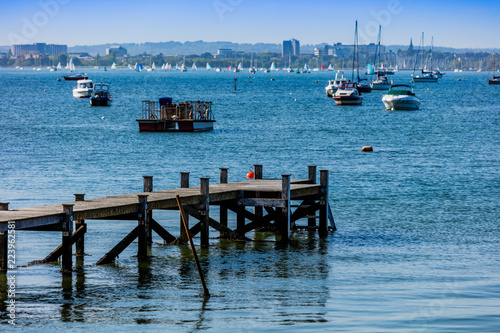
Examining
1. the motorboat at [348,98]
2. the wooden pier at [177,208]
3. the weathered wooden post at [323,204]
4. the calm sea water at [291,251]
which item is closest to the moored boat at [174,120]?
the calm sea water at [291,251]

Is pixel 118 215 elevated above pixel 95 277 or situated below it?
above

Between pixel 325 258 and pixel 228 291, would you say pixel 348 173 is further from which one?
pixel 228 291

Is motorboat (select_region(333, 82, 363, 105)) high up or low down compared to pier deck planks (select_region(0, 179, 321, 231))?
up

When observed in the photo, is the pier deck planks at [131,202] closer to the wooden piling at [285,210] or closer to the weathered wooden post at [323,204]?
the weathered wooden post at [323,204]

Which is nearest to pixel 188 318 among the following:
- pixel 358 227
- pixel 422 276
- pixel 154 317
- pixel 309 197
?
pixel 154 317

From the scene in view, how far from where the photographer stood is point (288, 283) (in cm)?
2261

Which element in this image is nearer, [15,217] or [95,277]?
[15,217]

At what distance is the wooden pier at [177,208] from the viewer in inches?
861

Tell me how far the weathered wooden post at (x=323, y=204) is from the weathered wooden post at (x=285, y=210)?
2.20 metres

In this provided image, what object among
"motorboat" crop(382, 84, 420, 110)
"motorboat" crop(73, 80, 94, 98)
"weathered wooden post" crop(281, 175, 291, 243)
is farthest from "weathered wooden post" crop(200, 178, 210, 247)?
"motorboat" crop(73, 80, 94, 98)

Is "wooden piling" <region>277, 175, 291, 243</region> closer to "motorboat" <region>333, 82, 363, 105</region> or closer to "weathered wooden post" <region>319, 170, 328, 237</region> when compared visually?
"weathered wooden post" <region>319, 170, 328, 237</region>

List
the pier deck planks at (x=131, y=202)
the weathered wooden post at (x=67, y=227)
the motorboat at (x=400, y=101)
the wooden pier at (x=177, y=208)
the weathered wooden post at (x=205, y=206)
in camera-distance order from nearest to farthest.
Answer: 1. the pier deck planks at (x=131, y=202)
2. the weathered wooden post at (x=67, y=227)
3. the wooden pier at (x=177, y=208)
4. the weathered wooden post at (x=205, y=206)
5. the motorboat at (x=400, y=101)

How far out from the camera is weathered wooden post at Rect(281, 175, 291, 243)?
88.9 feet

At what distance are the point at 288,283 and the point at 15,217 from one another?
25.4 ft
